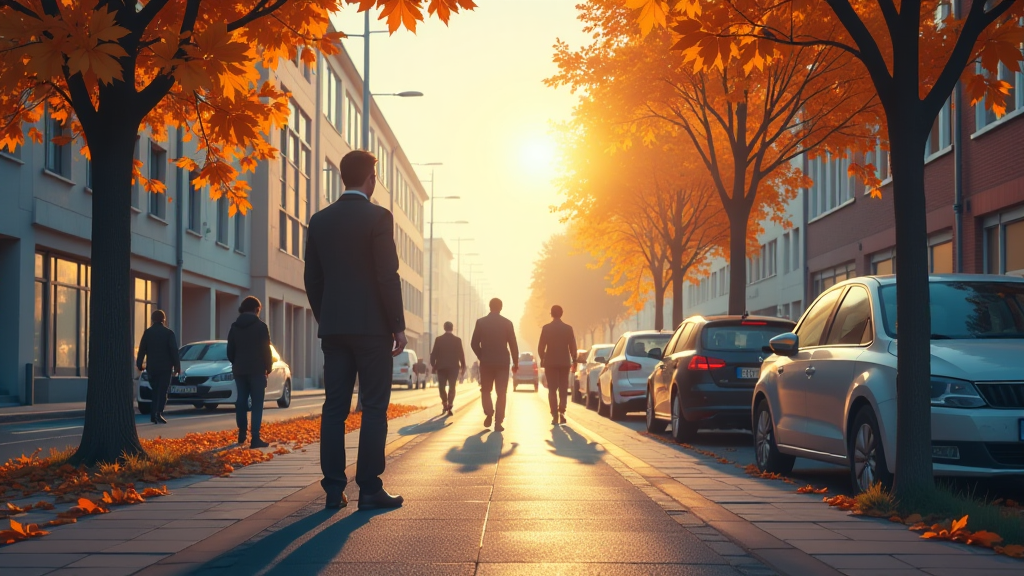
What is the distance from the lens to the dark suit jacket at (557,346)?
723 inches

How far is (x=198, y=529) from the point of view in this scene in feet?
21.0

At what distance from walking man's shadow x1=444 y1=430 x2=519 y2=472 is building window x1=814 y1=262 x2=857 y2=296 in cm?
2054

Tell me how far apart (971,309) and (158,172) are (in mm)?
28291

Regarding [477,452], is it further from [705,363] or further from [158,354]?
[158,354]

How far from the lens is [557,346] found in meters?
18.4

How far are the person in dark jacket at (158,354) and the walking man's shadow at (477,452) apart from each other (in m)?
6.32

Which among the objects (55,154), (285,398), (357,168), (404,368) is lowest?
(404,368)

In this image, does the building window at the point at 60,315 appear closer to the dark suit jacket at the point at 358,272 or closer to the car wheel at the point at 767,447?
the car wheel at the point at 767,447

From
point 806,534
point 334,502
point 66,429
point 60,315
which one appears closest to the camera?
point 806,534

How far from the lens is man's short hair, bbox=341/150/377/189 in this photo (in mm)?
7434

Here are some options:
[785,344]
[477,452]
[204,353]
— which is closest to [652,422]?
[477,452]

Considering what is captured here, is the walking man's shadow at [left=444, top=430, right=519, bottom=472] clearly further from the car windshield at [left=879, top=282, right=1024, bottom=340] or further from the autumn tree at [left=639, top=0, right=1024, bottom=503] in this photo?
the autumn tree at [left=639, top=0, right=1024, bottom=503]

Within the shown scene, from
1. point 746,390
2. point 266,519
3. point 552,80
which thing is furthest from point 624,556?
point 552,80

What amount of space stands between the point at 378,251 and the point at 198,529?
1926 millimetres
